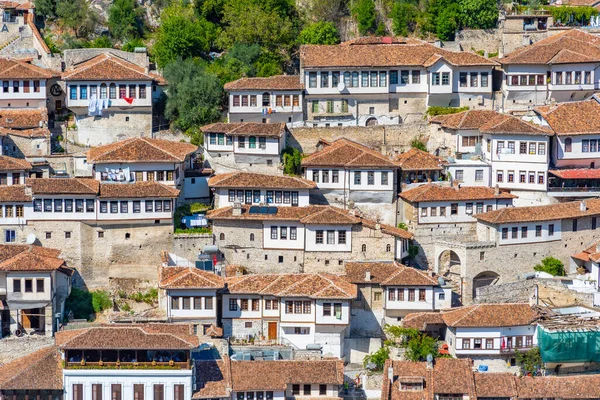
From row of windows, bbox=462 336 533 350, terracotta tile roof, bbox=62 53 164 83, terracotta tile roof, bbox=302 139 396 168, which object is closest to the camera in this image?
row of windows, bbox=462 336 533 350

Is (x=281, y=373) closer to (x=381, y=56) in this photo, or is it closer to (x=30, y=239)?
(x=30, y=239)

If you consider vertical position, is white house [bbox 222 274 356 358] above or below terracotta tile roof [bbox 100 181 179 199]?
below

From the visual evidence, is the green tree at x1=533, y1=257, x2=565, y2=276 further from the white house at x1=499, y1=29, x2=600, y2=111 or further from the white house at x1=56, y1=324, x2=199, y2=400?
the white house at x1=56, y1=324, x2=199, y2=400

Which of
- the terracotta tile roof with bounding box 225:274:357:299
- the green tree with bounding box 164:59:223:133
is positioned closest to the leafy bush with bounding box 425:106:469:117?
the green tree with bounding box 164:59:223:133

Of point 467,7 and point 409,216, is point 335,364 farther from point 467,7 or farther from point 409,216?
point 467,7

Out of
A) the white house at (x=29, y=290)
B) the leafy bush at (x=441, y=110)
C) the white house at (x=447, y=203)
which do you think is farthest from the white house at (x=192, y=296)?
the leafy bush at (x=441, y=110)

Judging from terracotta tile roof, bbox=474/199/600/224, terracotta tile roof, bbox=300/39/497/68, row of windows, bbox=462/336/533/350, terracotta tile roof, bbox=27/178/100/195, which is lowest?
row of windows, bbox=462/336/533/350

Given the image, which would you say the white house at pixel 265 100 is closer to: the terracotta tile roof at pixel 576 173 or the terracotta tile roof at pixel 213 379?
the terracotta tile roof at pixel 576 173
